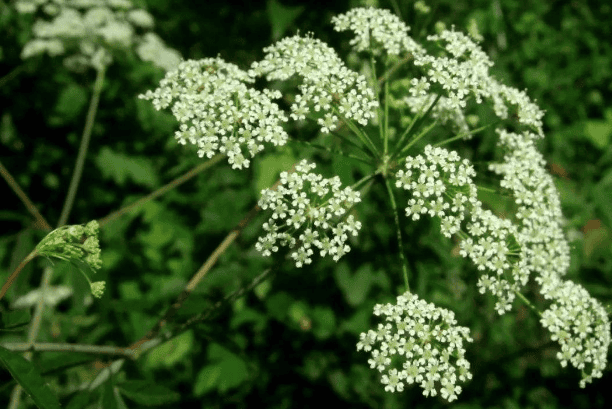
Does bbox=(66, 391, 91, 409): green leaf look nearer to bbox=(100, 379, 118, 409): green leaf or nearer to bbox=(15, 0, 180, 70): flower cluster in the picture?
bbox=(100, 379, 118, 409): green leaf

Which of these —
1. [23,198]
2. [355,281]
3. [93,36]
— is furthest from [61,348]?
[93,36]

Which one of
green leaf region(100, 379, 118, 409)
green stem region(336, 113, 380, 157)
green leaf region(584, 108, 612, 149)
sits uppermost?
green leaf region(584, 108, 612, 149)

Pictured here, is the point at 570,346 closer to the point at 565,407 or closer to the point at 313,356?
the point at 313,356

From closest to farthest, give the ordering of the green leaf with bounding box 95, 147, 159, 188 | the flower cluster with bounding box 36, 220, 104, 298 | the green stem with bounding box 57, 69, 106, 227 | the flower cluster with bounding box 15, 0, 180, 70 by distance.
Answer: the flower cluster with bounding box 36, 220, 104, 298 → the green stem with bounding box 57, 69, 106, 227 → the flower cluster with bounding box 15, 0, 180, 70 → the green leaf with bounding box 95, 147, 159, 188

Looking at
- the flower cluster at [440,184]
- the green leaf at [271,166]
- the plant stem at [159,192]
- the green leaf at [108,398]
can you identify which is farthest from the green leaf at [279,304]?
the flower cluster at [440,184]

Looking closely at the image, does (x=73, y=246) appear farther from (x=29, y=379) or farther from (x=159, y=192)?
(x=159, y=192)

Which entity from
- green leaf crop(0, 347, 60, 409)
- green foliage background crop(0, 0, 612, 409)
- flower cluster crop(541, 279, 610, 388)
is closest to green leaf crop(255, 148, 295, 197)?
green foliage background crop(0, 0, 612, 409)

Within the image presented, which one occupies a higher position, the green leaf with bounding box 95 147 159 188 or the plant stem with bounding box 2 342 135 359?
the green leaf with bounding box 95 147 159 188
